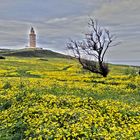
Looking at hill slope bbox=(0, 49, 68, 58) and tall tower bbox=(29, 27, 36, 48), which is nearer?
hill slope bbox=(0, 49, 68, 58)

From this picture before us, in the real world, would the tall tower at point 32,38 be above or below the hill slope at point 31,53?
above

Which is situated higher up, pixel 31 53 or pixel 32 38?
pixel 32 38

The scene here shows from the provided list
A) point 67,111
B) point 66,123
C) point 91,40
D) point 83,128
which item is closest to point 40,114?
point 67,111

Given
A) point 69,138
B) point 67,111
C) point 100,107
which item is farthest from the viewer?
point 100,107

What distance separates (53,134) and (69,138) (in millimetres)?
670

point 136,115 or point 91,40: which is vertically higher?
point 91,40

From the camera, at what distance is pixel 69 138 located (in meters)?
8.82

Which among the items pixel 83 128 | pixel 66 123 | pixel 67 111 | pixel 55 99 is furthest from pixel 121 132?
pixel 55 99

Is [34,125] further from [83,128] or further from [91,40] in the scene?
[91,40]

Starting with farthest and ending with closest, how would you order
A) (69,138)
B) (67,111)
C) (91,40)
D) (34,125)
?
1. (91,40)
2. (67,111)
3. (34,125)
4. (69,138)

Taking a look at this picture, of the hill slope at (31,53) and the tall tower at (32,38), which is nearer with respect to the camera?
the hill slope at (31,53)

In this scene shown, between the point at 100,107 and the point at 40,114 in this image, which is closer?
the point at 40,114

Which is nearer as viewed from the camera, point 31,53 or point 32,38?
point 31,53

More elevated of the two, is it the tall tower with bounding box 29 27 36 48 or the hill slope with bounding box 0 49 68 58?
the tall tower with bounding box 29 27 36 48
